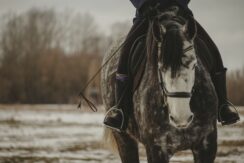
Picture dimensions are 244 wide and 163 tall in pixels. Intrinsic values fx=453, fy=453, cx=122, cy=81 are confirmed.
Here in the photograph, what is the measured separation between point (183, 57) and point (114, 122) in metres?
1.52

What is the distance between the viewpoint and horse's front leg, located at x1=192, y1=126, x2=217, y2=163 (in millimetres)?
4648

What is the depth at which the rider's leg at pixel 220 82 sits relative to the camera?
16.9 ft

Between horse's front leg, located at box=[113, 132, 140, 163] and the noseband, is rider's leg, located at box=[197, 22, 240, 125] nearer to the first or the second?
the noseband

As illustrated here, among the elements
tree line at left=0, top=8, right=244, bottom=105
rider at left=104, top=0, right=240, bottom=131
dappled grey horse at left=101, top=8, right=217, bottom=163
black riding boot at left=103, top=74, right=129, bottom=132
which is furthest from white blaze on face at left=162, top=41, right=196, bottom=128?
tree line at left=0, top=8, right=244, bottom=105

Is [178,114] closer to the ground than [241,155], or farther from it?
farther from it

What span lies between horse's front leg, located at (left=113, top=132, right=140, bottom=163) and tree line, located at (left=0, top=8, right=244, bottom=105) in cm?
4988

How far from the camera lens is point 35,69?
68750 millimetres

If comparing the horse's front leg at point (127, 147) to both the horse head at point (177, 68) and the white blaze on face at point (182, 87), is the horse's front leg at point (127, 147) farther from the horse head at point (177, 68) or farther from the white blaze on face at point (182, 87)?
the white blaze on face at point (182, 87)

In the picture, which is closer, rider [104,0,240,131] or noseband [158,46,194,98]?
noseband [158,46,194,98]

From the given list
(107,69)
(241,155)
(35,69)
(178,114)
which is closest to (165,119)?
(178,114)

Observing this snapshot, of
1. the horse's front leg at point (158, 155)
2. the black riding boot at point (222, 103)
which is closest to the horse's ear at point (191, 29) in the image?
the black riding boot at point (222, 103)

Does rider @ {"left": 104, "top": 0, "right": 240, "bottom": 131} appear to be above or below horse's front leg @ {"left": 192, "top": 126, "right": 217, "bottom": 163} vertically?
above

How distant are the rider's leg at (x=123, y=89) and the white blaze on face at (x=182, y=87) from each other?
114cm

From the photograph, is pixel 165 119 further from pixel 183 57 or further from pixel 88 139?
pixel 88 139
